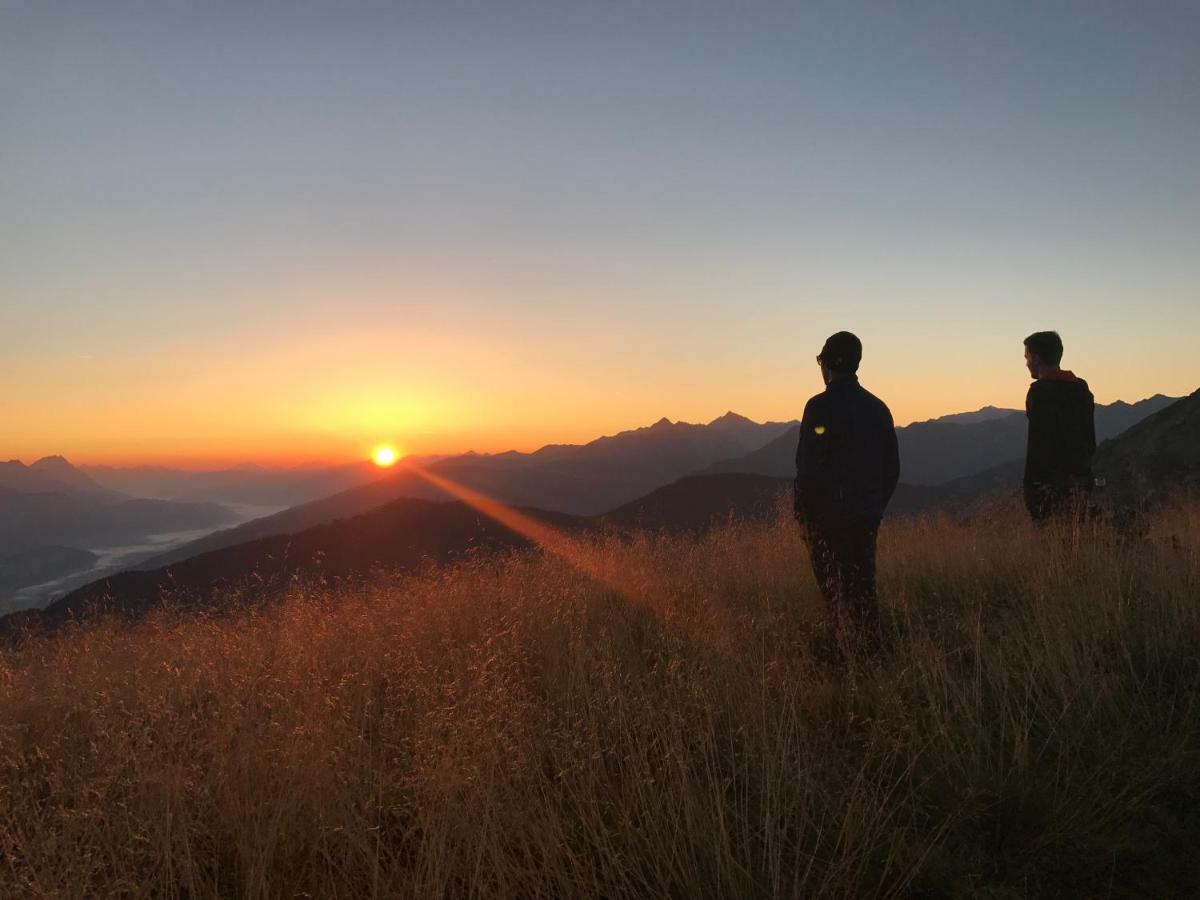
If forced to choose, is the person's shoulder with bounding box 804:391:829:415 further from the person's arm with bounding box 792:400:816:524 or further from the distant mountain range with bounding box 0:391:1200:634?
the distant mountain range with bounding box 0:391:1200:634

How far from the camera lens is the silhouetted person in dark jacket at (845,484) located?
13.0 ft

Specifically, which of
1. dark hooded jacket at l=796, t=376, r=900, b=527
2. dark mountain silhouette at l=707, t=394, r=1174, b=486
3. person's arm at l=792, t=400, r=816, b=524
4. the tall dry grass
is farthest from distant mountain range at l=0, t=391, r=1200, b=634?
dark mountain silhouette at l=707, t=394, r=1174, b=486

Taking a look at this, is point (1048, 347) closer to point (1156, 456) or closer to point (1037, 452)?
point (1037, 452)

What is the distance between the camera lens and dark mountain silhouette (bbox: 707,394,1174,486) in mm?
81000

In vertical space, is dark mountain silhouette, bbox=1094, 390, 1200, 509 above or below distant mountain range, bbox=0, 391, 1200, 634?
above

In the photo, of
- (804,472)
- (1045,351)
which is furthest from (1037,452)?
(804,472)

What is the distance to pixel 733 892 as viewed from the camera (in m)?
1.90

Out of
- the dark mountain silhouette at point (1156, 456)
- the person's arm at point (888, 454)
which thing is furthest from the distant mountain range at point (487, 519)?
the person's arm at point (888, 454)

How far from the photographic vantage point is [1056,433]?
5.15 metres

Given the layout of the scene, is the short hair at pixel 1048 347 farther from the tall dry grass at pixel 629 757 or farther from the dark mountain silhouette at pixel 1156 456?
the dark mountain silhouette at pixel 1156 456

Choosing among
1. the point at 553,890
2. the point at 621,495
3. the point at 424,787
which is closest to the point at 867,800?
the point at 553,890

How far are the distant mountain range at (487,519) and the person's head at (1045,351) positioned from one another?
10.6 meters

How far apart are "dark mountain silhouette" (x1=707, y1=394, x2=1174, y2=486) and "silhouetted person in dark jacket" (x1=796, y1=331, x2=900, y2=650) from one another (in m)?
81.3

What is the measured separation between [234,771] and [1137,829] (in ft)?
10.9
